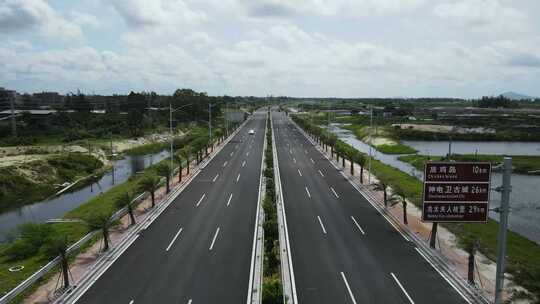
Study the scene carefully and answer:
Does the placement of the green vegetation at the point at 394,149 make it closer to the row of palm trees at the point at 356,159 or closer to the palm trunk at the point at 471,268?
the row of palm trees at the point at 356,159

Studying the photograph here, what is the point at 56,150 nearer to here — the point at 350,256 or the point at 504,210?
the point at 350,256

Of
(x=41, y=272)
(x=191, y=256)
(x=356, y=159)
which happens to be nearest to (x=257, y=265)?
(x=191, y=256)

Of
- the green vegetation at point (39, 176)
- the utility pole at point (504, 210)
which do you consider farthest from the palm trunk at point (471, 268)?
the green vegetation at point (39, 176)

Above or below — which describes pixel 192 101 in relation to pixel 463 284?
above

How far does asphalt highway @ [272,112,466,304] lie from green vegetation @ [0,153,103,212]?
30136 millimetres

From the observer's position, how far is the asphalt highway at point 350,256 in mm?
20422

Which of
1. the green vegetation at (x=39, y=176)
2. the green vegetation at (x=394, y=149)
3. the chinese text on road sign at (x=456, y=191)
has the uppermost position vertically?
the chinese text on road sign at (x=456, y=191)

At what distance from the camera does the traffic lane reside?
20.4 meters

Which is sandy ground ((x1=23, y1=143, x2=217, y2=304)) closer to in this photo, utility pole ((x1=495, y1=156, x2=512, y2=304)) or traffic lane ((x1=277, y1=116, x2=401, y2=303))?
traffic lane ((x1=277, y1=116, x2=401, y2=303))

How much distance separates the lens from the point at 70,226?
32.1m

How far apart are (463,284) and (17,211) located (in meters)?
41.6

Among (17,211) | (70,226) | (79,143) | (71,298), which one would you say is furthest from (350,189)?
(79,143)

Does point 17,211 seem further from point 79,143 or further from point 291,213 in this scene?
point 79,143

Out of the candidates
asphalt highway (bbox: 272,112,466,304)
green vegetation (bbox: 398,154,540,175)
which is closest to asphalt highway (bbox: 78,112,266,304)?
asphalt highway (bbox: 272,112,466,304)
